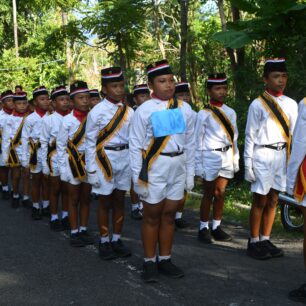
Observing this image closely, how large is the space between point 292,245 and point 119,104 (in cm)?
284

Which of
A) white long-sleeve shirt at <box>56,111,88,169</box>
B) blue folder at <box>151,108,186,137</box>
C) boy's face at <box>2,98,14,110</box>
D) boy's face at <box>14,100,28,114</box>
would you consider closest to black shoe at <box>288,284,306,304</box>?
blue folder at <box>151,108,186,137</box>

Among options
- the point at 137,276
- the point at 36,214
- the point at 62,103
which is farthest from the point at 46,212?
the point at 137,276

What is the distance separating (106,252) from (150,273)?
3.47ft

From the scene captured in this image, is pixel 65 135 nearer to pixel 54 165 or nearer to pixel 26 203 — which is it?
pixel 54 165

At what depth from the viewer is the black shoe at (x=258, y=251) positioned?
578cm

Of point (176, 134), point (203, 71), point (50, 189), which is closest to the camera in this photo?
point (176, 134)

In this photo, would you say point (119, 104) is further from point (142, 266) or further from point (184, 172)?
point (142, 266)

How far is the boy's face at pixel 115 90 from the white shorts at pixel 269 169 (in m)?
1.73

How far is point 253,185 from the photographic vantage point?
229 inches

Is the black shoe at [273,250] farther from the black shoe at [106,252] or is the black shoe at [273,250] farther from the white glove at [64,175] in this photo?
the white glove at [64,175]

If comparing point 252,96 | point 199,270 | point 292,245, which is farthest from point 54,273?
point 252,96

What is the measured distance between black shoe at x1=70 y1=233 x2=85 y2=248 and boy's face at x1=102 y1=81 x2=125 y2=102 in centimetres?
210

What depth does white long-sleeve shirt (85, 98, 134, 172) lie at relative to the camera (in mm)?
5879

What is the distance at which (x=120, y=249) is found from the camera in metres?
6.15
